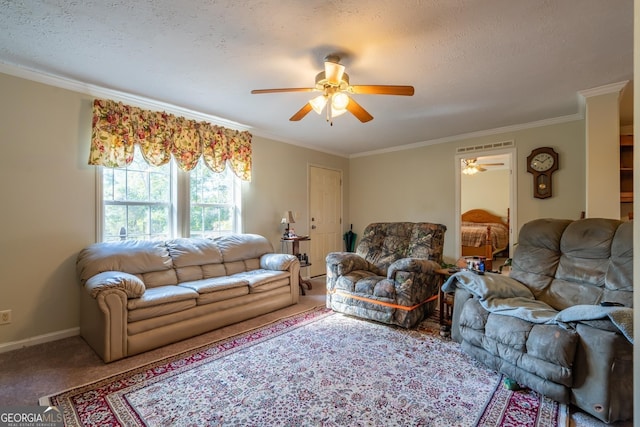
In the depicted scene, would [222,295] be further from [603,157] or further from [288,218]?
[603,157]

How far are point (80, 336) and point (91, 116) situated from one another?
2182 mm

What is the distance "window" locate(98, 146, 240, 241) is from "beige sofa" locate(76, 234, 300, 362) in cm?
32

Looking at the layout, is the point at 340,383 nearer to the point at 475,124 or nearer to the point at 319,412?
the point at 319,412

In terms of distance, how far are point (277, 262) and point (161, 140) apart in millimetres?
1980

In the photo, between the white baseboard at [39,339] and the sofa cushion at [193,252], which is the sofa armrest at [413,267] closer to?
the sofa cushion at [193,252]

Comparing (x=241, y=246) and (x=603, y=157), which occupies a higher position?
(x=603, y=157)

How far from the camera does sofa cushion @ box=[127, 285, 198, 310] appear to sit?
251cm

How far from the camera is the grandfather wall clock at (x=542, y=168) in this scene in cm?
402

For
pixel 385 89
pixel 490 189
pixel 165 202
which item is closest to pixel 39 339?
pixel 165 202

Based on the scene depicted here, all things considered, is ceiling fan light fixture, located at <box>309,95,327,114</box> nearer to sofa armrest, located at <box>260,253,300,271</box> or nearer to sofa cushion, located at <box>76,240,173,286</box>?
sofa armrest, located at <box>260,253,300,271</box>

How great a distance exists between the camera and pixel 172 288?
2939 mm

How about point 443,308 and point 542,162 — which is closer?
point 443,308

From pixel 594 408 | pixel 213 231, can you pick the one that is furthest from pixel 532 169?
pixel 213 231

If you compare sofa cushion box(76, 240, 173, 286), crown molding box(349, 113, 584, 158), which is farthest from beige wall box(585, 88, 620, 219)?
sofa cushion box(76, 240, 173, 286)
